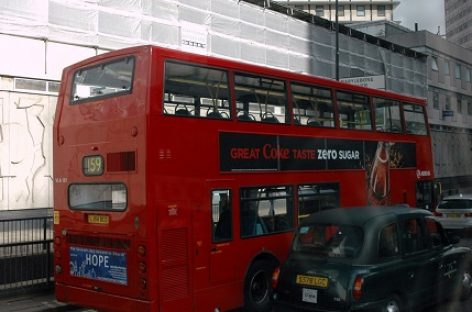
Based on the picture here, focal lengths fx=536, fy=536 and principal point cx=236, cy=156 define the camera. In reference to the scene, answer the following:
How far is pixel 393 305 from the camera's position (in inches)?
261

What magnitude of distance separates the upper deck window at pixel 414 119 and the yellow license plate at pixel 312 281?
23.4 feet

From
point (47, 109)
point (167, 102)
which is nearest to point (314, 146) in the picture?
point (167, 102)

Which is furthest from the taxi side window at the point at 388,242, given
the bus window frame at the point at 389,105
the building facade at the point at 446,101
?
the building facade at the point at 446,101

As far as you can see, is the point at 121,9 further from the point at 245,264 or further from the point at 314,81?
the point at 245,264

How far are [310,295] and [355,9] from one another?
104 metres

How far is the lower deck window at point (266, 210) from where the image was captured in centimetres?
820

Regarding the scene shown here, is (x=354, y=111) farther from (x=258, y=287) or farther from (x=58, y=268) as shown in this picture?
(x=58, y=268)

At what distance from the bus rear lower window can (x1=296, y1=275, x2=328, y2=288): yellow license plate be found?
2.46m

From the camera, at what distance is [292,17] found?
2670cm

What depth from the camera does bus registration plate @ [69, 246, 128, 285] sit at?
279 inches

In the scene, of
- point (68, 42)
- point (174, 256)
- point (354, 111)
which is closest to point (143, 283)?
point (174, 256)

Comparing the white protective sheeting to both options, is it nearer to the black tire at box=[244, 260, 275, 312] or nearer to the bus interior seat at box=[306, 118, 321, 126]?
the bus interior seat at box=[306, 118, 321, 126]

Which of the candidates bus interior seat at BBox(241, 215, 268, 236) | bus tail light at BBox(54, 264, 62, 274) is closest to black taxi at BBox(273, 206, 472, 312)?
bus interior seat at BBox(241, 215, 268, 236)

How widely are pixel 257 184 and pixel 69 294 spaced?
323 centimetres
